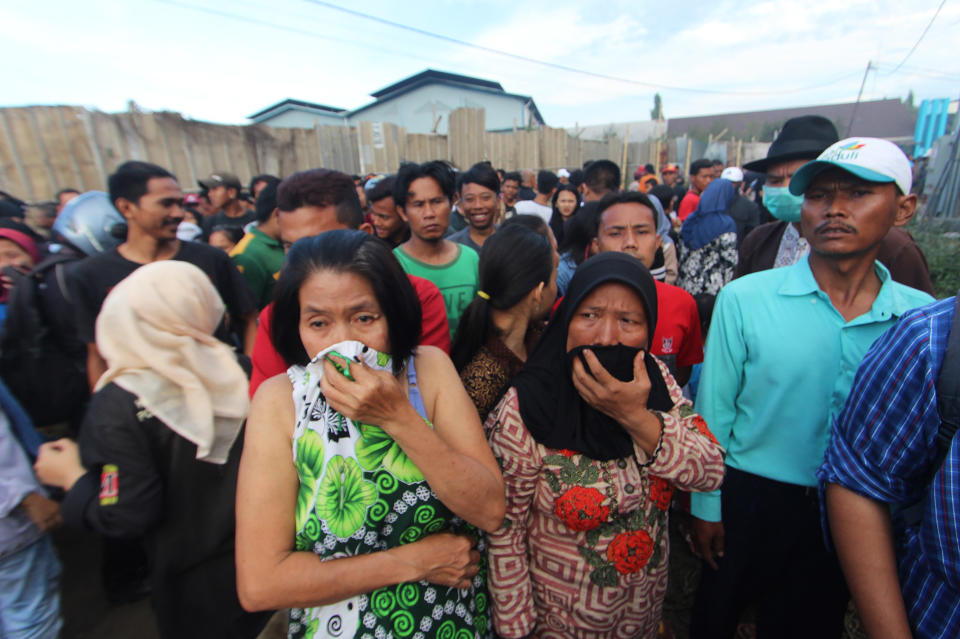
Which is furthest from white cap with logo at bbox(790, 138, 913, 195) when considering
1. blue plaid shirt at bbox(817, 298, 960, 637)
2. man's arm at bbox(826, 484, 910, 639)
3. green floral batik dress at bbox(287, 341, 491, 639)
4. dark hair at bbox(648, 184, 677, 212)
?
dark hair at bbox(648, 184, 677, 212)

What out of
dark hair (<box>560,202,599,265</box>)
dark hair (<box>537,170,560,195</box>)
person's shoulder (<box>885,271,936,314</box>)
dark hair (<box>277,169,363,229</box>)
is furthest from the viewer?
dark hair (<box>537,170,560,195</box>)

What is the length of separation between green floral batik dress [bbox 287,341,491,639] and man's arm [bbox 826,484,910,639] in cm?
120

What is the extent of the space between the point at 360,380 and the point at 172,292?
1.24m

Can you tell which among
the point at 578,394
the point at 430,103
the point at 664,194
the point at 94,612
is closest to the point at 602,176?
the point at 664,194

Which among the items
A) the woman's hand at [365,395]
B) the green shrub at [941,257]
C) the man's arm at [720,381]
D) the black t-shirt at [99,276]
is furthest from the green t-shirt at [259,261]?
the green shrub at [941,257]

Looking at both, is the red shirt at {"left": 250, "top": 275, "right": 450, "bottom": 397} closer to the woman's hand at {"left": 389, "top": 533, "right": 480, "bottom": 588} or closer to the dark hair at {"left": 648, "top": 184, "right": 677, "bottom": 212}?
the woman's hand at {"left": 389, "top": 533, "right": 480, "bottom": 588}

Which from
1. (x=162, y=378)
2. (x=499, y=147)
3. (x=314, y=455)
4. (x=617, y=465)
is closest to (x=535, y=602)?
(x=617, y=465)

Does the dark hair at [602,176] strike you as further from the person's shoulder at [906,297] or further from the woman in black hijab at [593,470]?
the woman in black hijab at [593,470]

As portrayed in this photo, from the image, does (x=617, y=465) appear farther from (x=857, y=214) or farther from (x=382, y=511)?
(x=857, y=214)

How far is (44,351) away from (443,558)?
3.05m

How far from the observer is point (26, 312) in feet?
8.75

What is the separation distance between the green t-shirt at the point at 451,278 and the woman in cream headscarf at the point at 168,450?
1.29m

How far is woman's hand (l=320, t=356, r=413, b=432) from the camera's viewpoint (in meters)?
1.10

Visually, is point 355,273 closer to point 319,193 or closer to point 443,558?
point 443,558
